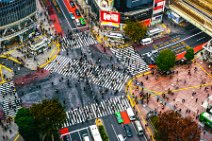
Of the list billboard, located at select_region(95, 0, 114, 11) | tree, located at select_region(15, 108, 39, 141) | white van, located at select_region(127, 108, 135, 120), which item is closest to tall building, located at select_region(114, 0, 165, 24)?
billboard, located at select_region(95, 0, 114, 11)

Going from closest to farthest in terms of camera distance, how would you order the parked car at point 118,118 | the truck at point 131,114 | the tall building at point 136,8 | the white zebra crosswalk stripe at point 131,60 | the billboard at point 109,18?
the parked car at point 118,118 < the truck at point 131,114 < the white zebra crosswalk stripe at point 131,60 < the tall building at point 136,8 < the billboard at point 109,18

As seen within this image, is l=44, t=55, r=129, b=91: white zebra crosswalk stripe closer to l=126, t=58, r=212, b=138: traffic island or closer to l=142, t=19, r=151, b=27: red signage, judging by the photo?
l=126, t=58, r=212, b=138: traffic island

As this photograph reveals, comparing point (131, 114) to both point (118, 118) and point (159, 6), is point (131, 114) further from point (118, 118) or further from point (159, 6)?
point (159, 6)

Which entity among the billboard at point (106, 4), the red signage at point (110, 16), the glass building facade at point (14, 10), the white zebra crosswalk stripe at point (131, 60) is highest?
the glass building facade at point (14, 10)

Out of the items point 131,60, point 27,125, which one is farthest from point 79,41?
point 27,125

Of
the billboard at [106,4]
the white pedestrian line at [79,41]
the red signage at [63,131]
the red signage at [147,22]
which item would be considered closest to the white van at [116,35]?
the white pedestrian line at [79,41]

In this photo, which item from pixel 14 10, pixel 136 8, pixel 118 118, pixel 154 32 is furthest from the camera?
pixel 154 32

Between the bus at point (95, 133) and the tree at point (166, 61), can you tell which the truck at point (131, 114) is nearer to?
the bus at point (95, 133)
